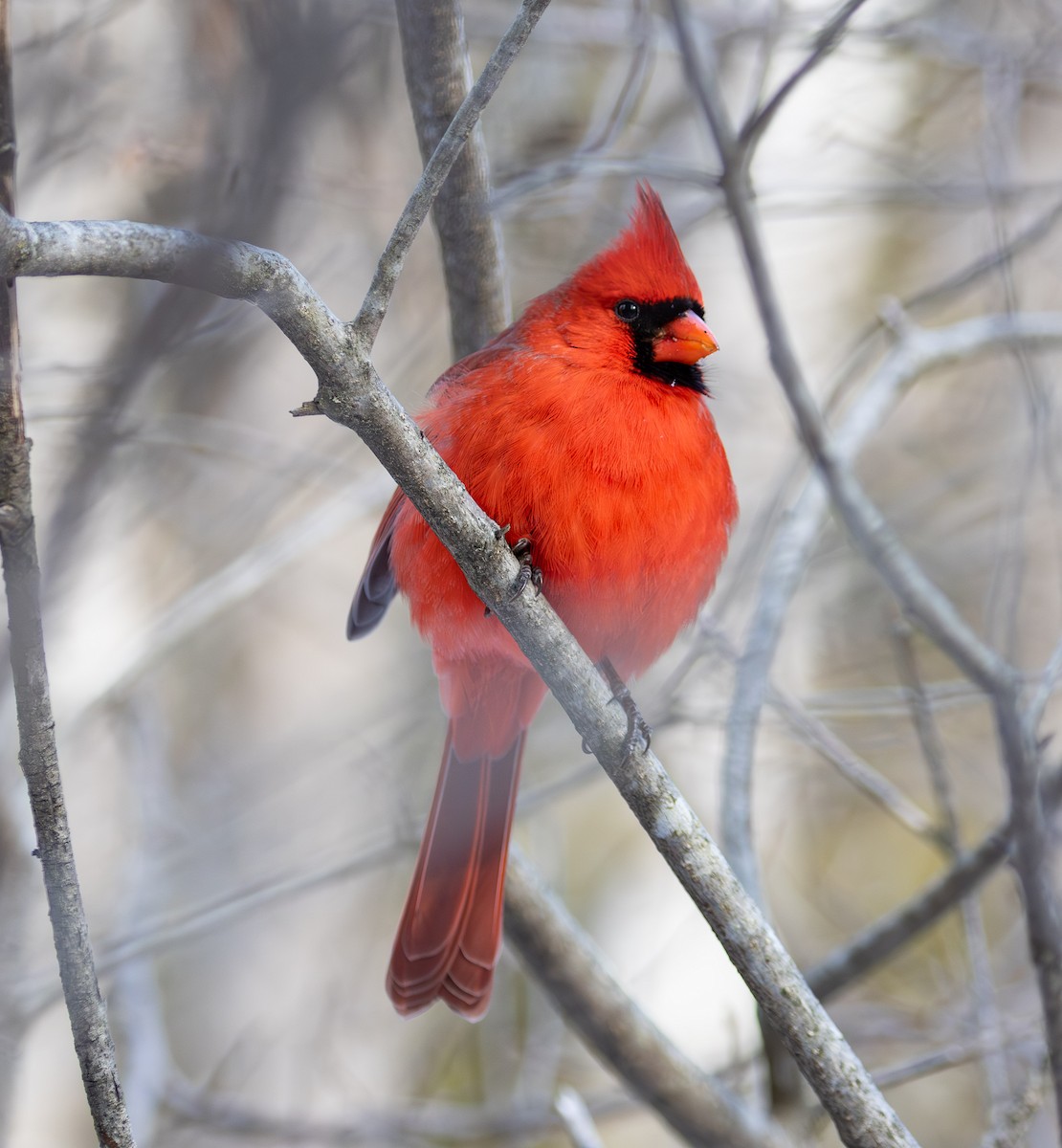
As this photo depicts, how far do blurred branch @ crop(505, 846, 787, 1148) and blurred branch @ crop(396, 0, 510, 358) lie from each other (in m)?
1.20

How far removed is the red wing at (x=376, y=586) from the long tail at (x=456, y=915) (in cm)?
42

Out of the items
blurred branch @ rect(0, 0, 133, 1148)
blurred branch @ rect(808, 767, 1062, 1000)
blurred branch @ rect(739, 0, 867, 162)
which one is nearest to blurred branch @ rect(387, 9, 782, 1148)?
blurred branch @ rect(808, 767, 1062, 1000)

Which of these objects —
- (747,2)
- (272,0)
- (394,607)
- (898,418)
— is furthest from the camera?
(898,418)

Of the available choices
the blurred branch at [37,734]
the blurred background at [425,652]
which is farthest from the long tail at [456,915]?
the blurred branch at [37,734]

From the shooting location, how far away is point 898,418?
18.5 feet

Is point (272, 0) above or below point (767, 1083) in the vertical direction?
above

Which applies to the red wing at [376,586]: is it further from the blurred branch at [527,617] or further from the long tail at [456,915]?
the blurred branch at [527,617]

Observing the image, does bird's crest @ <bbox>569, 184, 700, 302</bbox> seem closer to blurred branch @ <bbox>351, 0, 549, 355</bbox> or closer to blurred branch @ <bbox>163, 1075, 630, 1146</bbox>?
blurred branch @ <bbox>351, 0, 549, 355</bbox>

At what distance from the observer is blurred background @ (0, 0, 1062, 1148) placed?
301cm

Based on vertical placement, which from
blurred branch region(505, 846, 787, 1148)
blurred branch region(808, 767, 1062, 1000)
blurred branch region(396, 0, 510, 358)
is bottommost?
blurred branch region(505, 846, 787, 1148)

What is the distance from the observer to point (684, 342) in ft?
7.84

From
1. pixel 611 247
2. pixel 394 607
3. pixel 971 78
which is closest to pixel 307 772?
pixel 394 607

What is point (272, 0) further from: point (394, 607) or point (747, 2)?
point (394, 607)

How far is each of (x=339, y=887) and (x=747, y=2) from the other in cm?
325
